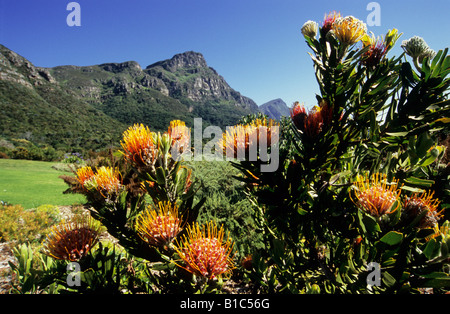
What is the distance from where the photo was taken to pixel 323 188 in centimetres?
148

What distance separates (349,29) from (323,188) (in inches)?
42.0

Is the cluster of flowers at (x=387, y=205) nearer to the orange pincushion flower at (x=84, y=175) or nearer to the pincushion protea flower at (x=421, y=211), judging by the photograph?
the pincushion protea flower at (x=421, y=211)

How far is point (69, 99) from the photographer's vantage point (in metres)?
63.0

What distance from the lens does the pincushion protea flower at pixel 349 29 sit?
141 centimetres

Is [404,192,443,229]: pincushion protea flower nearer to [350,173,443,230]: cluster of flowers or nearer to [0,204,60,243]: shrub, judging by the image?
[350,173,443,230]: cluster of flowers

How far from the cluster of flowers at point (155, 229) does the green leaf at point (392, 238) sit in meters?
0.74

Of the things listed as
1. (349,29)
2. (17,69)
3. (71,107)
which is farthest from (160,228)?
(17,69)

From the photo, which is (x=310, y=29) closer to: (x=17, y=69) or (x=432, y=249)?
(x=432, y=249)

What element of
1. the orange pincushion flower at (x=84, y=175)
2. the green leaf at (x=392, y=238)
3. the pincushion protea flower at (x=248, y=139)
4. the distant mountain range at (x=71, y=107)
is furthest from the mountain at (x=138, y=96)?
the green leaf at (x=392, y=238)

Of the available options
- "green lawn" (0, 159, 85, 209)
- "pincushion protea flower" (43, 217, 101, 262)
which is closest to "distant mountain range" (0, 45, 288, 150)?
"pincushion protea flower" (43, 217, 101, 262)
